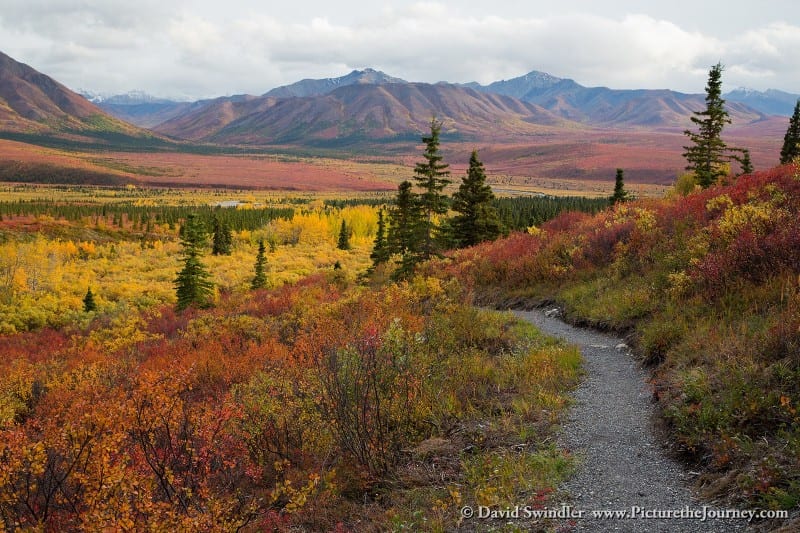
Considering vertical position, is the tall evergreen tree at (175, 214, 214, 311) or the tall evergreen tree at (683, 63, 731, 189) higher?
the tall evergreen tree at (683, 63, 731, 189)

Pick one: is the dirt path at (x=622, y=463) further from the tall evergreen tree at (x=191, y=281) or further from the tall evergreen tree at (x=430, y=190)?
the tall evergreen tree at (x=191, y=281)

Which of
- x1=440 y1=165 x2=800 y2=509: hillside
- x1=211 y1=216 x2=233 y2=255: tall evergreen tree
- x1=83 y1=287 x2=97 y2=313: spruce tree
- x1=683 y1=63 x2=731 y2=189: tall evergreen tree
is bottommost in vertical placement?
x1=83 y1=287 x2=97 y2=313: spruce tree

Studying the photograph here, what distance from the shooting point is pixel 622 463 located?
6.14 m

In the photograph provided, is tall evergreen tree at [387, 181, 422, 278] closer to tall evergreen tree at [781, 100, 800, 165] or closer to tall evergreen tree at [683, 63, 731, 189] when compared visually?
tall evergreen tree at [683, 63, 731, 189]

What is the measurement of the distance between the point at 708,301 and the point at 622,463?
5408mm

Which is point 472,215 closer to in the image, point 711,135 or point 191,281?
point 711,135

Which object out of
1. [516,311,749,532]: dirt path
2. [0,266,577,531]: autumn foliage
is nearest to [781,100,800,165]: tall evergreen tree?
[0,266,577,531]: autumn foliage

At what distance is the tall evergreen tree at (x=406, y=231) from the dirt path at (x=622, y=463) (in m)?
17.5

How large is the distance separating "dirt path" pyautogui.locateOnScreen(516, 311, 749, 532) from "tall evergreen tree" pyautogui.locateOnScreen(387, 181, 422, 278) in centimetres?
1750

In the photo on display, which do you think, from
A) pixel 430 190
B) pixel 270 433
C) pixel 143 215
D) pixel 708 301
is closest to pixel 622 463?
pixel 270 433

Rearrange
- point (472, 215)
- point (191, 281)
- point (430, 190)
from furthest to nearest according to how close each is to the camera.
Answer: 1. point (472, 215)
2. point (191, 281)
3. point (430, 190)

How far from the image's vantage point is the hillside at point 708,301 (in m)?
5.61

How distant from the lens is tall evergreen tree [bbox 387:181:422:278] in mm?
26688

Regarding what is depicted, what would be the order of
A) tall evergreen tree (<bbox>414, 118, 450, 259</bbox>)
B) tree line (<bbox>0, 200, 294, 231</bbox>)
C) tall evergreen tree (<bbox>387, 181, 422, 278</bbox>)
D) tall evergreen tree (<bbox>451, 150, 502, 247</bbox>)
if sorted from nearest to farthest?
1. tall evergreen tree (<bbox>414, 118, 450, 259</bbox>)
2. tall evergreen tree (<bbox>387, 181, 422, 278</bbox>)
3. tall evergreen tree (<bbox>451, 150, 502, 247</bbox>)
4. tree line (<bbox>0, 200, 294, 231</bbox>)
